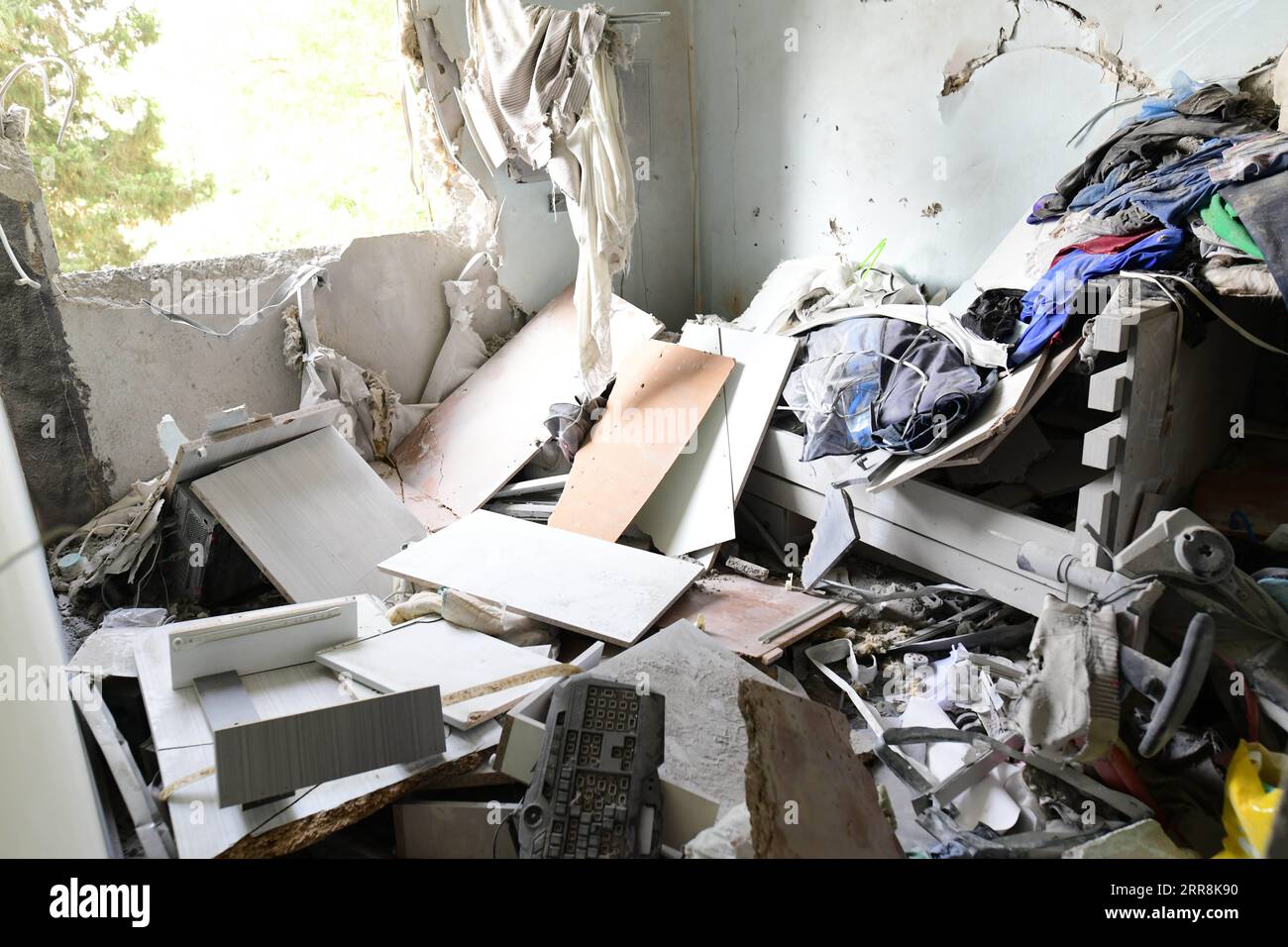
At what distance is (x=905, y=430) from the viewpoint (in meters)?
2.40

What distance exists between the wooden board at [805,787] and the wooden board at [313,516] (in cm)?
182

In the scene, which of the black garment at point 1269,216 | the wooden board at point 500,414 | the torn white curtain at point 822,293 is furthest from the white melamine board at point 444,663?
the black garment at point 1269,216

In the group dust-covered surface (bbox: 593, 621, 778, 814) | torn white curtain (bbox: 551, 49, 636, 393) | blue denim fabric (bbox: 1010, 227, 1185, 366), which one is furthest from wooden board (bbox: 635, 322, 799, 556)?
blue denim fabric (bbox: 1010, 227, 1185, 366)

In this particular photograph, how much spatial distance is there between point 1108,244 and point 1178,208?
0.18m

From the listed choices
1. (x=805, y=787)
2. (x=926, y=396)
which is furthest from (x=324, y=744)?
(x=926, y=396)

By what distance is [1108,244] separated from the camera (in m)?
2.26

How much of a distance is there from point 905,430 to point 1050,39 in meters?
1.66

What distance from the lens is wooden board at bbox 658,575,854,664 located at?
252 cm

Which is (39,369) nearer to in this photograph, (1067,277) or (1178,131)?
(1067,277)

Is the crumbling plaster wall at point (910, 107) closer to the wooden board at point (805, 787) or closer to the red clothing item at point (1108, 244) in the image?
the red clothing item at point (1108, 244)

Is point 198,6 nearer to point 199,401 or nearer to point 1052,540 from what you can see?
point 199,401

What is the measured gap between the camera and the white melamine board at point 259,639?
201 centimetres
